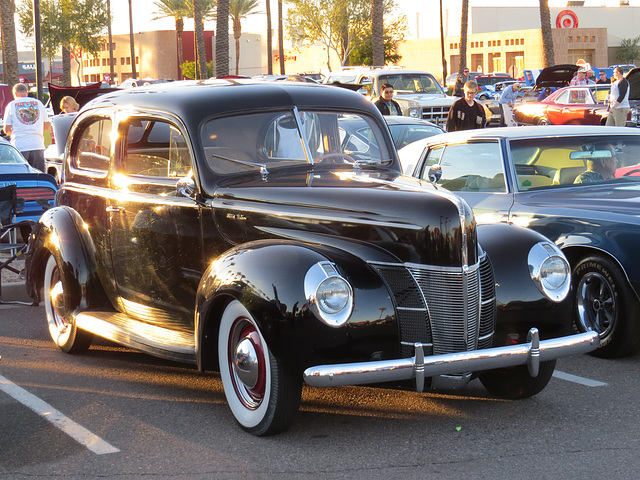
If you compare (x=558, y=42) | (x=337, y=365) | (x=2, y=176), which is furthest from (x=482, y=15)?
(x=337, y=365)

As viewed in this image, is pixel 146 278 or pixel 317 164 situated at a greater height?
pixel 317 164

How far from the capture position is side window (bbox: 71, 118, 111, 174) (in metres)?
6.64

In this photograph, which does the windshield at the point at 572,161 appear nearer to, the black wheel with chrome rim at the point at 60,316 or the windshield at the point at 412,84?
the black wheel with chrome rim at the point at 60,316

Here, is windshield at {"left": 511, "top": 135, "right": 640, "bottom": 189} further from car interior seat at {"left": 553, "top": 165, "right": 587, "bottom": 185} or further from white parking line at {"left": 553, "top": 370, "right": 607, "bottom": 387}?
white parking line at {"left": 553, "top": 370, "right": 607, "bottom": 387}

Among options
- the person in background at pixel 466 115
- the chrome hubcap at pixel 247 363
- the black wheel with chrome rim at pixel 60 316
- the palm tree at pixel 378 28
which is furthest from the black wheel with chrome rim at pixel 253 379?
the palm tree at pixel 378 28

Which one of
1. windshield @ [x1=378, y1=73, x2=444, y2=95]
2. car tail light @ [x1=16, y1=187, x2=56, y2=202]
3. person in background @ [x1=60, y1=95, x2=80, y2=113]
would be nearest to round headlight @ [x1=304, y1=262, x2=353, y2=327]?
car tail light @ [x1=16, y1=187, x2=56, y2=202]

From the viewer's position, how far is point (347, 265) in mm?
4699

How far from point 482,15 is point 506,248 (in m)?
85.0

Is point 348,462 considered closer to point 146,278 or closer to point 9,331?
point 146,278

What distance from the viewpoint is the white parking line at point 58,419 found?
4797 mm

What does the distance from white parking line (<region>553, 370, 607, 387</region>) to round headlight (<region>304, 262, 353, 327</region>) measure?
211cm

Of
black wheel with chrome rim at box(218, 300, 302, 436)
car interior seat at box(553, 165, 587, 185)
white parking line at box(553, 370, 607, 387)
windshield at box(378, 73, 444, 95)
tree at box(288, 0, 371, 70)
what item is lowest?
white parking line at box(553, 370, 607, 387)

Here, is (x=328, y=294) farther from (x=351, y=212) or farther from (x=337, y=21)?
(x=337, y=21)

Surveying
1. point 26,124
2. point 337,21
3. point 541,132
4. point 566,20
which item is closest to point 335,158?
point 541,132
